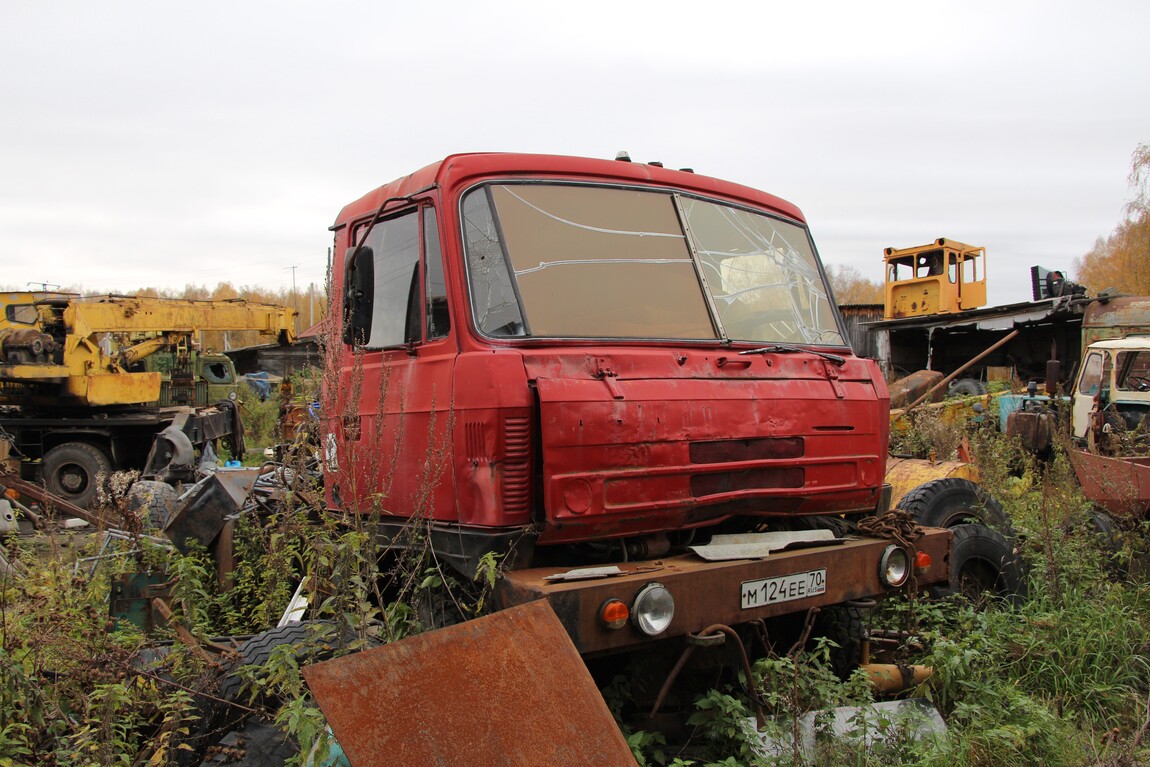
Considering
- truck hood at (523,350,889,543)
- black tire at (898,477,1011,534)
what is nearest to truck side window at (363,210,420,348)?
truck hood at (523,350,889,543)

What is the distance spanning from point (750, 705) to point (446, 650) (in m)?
1.81

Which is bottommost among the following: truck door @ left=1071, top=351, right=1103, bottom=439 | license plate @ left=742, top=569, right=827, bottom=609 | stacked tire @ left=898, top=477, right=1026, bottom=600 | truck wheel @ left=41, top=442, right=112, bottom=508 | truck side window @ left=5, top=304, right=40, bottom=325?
truck wheel @ left=41, top=442, right=112, bottom=508

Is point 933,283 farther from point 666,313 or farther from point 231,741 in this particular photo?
point 231,741

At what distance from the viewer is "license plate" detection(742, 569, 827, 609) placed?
3504 millimetres

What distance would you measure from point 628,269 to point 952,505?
320cm

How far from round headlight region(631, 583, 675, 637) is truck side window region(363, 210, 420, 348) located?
5.46ft

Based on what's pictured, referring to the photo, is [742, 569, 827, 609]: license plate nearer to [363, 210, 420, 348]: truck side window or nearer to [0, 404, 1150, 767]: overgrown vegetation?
[0, 404, 1150, 767]: overgrown vegetation

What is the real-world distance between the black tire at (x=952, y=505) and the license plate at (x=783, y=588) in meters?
2.18

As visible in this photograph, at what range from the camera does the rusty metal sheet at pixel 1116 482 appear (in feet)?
19.1

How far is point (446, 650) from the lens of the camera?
2.58m

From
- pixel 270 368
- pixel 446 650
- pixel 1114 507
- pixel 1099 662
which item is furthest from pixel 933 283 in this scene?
pixel 270 368

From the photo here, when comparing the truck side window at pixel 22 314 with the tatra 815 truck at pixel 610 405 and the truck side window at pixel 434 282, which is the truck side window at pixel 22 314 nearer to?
the tatra 815 truck at pixel 610 405

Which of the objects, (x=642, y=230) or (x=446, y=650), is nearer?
(x=446, y=650)

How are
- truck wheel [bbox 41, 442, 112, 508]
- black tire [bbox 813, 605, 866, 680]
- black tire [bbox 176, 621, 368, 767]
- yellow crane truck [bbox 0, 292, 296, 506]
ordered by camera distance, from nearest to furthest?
black tire [bbox 176, 621, 368, 767]
black tire [bbox 813, 605, 866, 680]
yellow crane truck [bbox 0, 292, 296, 506]
truck wheel [bbox 41, 442, 112, 508]
